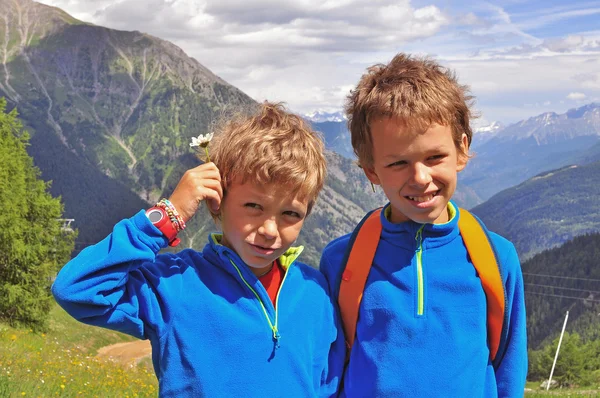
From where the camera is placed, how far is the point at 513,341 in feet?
11.5

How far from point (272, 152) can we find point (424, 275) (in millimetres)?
1103

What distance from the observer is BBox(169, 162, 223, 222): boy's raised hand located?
308 centimetres

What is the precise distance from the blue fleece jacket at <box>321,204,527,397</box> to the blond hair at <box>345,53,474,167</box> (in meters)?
0.55

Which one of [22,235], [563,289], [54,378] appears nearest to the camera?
[54,378]

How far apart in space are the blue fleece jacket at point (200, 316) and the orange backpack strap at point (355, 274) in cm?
23

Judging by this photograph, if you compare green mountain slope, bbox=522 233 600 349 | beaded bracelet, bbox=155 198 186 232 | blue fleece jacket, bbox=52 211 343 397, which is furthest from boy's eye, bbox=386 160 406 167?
green mountain slope, bbox=522 233 600 349

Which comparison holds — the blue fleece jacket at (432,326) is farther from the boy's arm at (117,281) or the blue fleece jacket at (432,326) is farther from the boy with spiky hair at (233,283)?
the boy's arm at (117,281)

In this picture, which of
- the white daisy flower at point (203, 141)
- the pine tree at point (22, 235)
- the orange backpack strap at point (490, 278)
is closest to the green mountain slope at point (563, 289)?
the pine tree at point (22, 235)

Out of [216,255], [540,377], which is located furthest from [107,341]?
[540,377]

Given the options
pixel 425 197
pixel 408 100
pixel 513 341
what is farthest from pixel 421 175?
pixel 513 341

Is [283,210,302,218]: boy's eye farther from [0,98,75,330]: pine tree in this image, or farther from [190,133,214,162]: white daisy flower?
[0,98,75,330]: pine tree

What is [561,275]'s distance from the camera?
543 ft

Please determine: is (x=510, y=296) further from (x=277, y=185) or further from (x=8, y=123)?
(x=8, y=123)

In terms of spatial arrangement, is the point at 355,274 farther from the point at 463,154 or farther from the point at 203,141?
the point at 203,141
